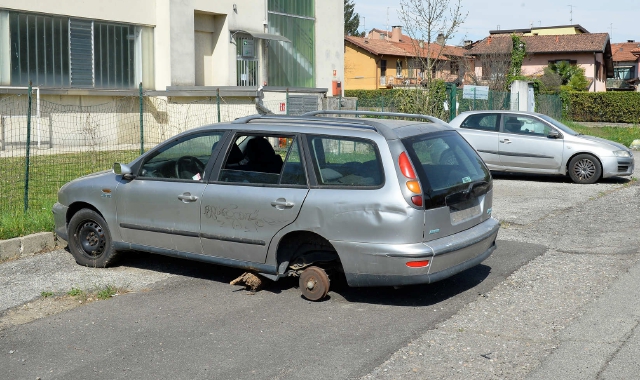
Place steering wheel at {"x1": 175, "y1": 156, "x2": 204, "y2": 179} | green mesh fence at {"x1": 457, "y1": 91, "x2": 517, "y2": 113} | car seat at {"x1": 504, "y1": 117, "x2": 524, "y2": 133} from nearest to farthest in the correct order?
steering wheel at {"x1": 175, "y1": 156, "x2": 204, "y2": 179} < car seat at {"x1": 504, "y1": 117, "x2": 524, "y2": 133} < green mesh fence at {"x1": 457, "y1": 91, "x2": 517, "y2": 113}

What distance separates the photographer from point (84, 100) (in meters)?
22.1

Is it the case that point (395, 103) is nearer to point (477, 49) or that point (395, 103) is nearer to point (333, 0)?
point (333, 0)

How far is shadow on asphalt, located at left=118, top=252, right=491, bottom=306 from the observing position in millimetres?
6812

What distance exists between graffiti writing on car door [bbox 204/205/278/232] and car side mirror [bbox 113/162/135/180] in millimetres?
1041

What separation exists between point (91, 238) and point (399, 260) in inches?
141

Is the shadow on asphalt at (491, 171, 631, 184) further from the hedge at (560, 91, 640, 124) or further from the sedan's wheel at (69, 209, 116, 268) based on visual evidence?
the hedge at (560, 91, 640, 124)

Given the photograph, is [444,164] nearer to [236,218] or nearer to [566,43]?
[236,218]

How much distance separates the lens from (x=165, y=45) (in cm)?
2408

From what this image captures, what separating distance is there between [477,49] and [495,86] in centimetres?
1470

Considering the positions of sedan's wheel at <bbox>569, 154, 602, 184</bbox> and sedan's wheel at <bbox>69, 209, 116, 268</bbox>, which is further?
sedan's wheel at <bbox>569, 154, 602, 184</bbox>

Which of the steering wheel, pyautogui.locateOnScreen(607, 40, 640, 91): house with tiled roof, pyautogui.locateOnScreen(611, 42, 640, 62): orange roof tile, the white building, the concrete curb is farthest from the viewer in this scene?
pyautogui.locateOnScreen(611, 42, 640, 62): orange roof tile

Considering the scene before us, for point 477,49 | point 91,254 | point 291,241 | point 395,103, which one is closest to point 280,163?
point 291,241

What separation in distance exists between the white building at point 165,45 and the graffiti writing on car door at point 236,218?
1530 centimetres

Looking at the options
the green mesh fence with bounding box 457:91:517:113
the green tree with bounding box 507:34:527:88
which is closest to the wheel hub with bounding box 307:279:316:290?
the green mesh fence with bounding box 457:91:517:113
